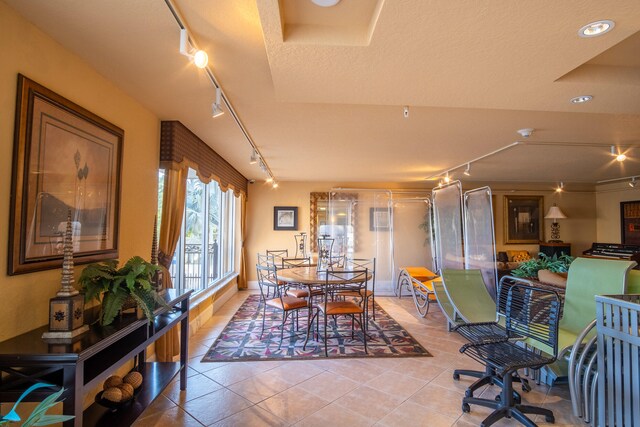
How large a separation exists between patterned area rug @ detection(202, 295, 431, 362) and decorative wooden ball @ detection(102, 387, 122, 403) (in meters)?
1.34

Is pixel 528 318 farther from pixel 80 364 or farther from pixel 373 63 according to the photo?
pixel 80 364

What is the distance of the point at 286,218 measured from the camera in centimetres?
723

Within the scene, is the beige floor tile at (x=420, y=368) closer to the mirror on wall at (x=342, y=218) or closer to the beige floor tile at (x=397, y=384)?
the beige floor tile at (x=397, y=384)

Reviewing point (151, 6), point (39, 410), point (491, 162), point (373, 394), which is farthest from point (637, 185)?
point (39, 410)

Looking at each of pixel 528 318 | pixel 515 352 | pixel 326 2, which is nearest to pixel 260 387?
pixel 515 352

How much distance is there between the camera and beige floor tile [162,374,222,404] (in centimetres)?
259

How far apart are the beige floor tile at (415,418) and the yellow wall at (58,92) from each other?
90.1 inches

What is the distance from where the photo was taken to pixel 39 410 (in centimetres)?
86

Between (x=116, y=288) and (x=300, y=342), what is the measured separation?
2.47 metres

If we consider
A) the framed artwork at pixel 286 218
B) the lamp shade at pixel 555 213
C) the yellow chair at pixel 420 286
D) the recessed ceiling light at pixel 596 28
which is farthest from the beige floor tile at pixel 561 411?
the lamp shade at pixel 555 213

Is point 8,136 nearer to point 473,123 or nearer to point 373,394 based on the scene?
point 373,394

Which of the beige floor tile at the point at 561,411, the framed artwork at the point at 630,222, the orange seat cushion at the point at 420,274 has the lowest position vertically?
the beige floor tile at the point at 561,411

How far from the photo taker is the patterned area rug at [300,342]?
11.3 ft

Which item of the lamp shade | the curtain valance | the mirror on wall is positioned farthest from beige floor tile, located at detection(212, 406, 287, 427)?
the lamp shade
